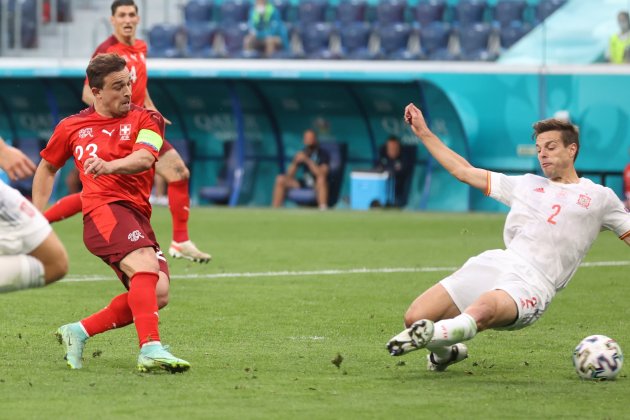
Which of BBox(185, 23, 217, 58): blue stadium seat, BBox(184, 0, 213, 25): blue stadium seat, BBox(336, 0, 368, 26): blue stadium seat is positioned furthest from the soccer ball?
BBox(184, 0, 213, 25): blue stadium seat

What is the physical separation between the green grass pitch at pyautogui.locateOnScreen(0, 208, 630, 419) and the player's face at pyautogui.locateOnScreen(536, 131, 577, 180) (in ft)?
3.54

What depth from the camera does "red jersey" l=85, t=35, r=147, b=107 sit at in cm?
1117

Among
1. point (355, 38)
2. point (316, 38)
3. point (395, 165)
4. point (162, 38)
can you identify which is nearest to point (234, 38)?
point (162, 38)

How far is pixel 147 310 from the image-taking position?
6809mm

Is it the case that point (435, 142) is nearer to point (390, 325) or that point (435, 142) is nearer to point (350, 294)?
point (390, 325)

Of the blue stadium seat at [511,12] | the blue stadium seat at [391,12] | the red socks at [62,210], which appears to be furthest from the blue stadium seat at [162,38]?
the red socks at [62,210]

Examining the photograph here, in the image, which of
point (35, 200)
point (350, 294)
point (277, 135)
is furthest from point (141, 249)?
point (277, 135)

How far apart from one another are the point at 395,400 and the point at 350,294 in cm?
496

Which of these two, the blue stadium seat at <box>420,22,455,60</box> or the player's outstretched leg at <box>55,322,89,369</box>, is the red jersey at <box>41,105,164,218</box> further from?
the blue stadium seat at <box>420,22,455,60</box>

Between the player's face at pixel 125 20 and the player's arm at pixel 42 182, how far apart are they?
401 centimetres

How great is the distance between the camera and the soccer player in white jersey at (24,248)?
593cm

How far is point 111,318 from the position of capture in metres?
7.14

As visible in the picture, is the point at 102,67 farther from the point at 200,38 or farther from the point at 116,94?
the point at 200,38

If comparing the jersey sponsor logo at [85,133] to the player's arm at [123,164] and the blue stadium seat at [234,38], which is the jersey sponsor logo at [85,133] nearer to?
the player's arm at [123,164]
